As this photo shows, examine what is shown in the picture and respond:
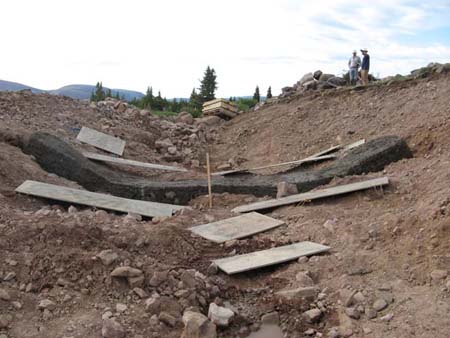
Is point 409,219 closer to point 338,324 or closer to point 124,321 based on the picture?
point 338,324

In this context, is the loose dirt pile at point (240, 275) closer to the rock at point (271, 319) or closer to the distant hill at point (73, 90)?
the rock at point (271, 319)

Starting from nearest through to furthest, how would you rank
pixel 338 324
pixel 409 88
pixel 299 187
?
1. pixel 338 324
2. pixel 299 187
3. pixel 409 88

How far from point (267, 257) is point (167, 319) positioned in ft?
5.28

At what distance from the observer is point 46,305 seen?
415cm

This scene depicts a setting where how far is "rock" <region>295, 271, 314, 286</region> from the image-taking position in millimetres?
4883

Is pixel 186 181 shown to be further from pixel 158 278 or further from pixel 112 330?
pixel 112 330

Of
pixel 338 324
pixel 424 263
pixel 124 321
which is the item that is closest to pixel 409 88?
pixel 424 263

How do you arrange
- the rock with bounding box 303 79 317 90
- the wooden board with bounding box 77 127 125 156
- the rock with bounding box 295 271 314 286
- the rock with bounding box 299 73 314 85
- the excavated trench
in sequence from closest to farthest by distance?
1. the rock with bounding box 295 271 314 286
2. the excavated trench
3. the wooden board with bounding box 77 127 125 156
4. the rock with bounding box 303 79 317 90
5. the rock with bounding box 299 73 314 85

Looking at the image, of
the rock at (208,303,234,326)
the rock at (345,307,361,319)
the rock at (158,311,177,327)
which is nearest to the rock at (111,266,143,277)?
the rock at (158,311,177,327)

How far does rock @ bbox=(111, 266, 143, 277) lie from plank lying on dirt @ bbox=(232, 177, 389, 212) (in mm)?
2985

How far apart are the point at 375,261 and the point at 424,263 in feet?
1.57

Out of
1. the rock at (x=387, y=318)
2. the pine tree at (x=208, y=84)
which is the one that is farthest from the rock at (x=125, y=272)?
the pine tree at (x=208, y=84)

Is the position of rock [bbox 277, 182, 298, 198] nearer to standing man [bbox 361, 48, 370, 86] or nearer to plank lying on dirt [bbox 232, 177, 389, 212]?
plank lying on dirt [bbox 232, 177, 389, 212]

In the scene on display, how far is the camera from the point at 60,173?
9109mm
